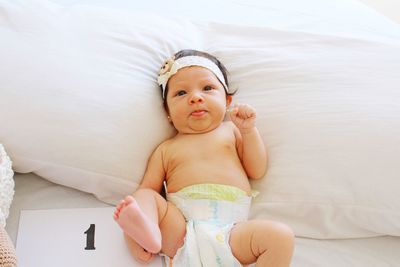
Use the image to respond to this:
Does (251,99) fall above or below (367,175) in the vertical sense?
above

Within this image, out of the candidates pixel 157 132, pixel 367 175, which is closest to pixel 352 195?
pixel 367 175

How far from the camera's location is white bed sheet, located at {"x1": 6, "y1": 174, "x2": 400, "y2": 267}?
0.86 metres

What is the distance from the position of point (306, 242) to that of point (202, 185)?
9.3 inches

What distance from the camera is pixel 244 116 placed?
3.11ft

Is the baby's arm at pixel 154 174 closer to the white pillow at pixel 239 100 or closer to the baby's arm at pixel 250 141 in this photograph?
the white pillow at pixel 239 100

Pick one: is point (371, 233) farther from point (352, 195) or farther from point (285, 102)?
point (285, 102)

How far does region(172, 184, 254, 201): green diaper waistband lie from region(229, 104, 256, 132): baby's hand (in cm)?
13

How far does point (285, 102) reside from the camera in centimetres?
100

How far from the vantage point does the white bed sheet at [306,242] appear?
86 centimetres

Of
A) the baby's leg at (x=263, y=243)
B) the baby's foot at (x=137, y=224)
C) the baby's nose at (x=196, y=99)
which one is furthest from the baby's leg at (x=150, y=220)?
the baby's nose at (x=196, y=99)

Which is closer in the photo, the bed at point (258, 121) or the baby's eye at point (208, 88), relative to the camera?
the bed at point (258, 121)

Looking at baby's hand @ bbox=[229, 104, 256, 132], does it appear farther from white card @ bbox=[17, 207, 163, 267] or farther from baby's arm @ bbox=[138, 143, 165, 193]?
white card @ bbox=[17, 207, 163, 267]

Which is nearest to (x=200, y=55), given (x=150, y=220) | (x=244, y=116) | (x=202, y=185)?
(x=244, y=116)

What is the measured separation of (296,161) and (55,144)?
0.49m
